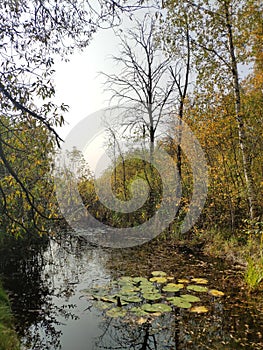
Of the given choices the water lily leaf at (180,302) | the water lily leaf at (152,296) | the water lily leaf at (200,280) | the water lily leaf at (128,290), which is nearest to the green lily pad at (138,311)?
the water lily leaf at (152,296)

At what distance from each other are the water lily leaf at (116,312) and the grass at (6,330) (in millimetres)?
Answer: 1300

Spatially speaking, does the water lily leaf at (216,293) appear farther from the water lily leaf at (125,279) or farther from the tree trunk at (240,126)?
the tree trunk at (240,126)

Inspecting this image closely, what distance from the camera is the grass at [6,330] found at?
3.45 metres

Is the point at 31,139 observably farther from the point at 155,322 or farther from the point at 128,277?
the point at 128,277

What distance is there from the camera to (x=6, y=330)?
12.3ft

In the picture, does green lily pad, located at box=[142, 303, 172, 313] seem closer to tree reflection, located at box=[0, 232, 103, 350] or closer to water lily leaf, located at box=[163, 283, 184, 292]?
water lily leaf, located at box=[163, 283, 184, 292]

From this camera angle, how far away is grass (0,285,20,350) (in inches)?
136

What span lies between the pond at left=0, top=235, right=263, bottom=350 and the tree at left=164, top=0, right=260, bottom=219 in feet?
7.37

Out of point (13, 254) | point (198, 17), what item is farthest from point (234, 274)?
point (198, 17)

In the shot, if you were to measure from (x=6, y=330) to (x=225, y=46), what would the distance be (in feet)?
22.6

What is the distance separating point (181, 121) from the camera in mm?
9023

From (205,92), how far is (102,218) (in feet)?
25.5

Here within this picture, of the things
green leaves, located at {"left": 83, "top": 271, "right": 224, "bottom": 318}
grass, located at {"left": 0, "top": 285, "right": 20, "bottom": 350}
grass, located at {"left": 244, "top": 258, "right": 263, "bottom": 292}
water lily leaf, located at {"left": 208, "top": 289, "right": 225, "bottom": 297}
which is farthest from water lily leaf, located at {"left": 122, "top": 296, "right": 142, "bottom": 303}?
grass, located at {"left": 244, "top": 258, "right": 263, "bottom": 292}

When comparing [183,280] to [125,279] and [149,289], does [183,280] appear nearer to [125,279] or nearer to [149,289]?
[149,289]
